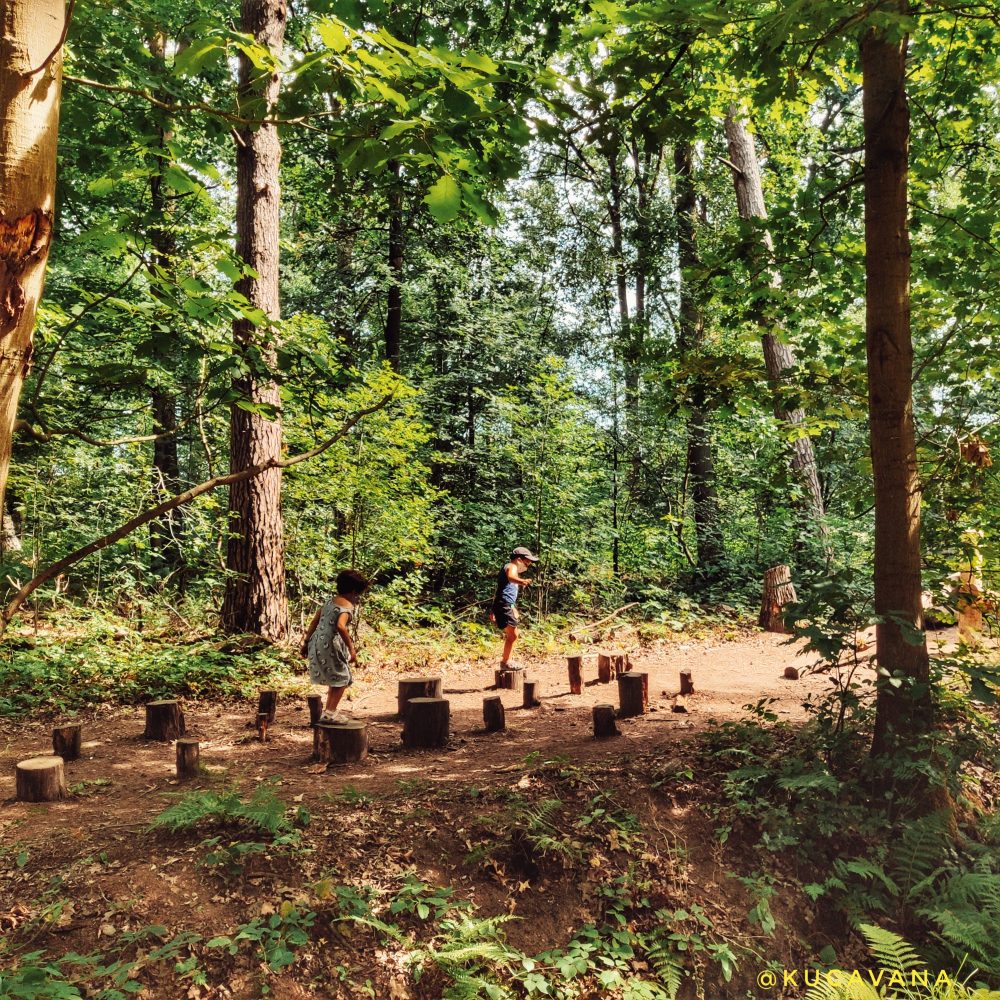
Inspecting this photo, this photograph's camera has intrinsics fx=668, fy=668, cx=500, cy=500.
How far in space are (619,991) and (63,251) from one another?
12.1 metres

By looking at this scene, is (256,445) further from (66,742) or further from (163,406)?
(66,742)

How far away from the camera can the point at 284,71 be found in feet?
8.53

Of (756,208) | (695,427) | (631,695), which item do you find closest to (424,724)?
(631,695)

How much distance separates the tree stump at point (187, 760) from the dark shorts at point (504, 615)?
4.43 meters

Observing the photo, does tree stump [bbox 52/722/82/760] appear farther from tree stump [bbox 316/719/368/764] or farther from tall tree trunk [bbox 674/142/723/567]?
tall tree trunk [bbox 674/142/723/567]

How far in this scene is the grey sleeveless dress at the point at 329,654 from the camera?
6340 millimetres

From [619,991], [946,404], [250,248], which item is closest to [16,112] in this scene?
[619,991]

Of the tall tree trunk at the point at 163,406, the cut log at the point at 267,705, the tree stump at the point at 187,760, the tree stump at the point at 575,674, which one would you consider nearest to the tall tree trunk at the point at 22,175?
the tall tree trunk at the point at 163,406

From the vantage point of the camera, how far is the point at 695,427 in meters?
15.2

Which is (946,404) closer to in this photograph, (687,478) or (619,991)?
(619,991)

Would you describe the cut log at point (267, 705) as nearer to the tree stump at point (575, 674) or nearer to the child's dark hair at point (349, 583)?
the child's dark hair at point (349, 583)

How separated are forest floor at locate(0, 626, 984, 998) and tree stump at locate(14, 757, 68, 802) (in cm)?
11

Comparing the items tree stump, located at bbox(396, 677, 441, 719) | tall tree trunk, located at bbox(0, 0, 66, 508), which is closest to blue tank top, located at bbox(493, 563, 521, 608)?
tree stump, located at bbox(396, 677, 441, 719)

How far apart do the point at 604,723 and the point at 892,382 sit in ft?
12.1
